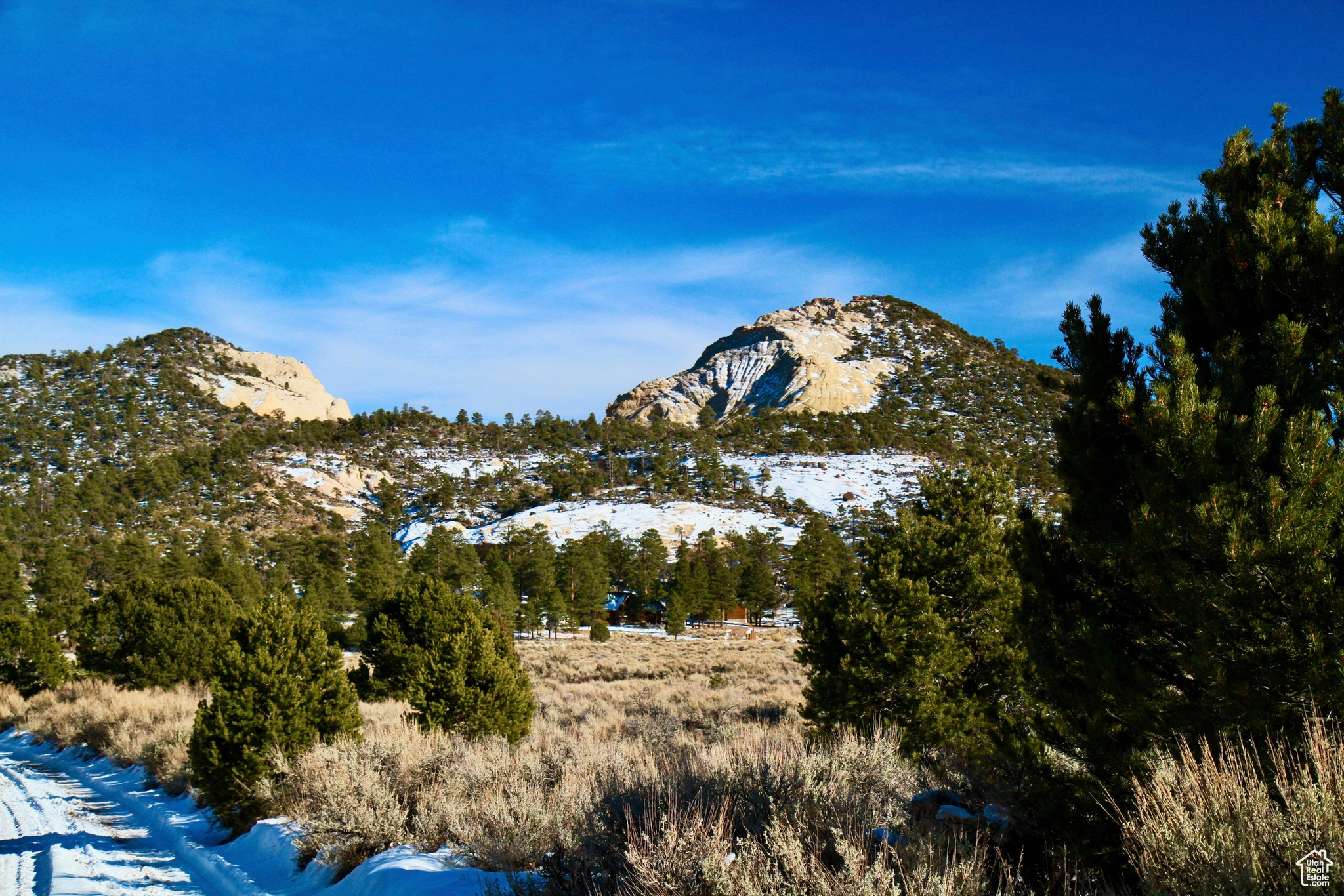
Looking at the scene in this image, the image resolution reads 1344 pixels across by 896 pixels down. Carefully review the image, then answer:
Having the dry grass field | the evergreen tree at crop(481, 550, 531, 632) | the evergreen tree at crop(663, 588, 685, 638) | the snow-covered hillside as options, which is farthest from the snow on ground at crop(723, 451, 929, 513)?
the dry grass field

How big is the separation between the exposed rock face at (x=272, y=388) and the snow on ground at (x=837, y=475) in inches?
2798

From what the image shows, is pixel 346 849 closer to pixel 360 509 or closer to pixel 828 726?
pixel 828 726

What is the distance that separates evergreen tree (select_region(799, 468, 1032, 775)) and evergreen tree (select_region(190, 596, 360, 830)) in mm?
7070

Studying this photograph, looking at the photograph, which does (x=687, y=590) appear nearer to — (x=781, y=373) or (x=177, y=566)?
(x=177, y=566)

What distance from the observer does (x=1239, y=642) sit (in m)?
3.57

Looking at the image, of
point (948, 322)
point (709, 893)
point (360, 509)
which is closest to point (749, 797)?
point (709, 893)

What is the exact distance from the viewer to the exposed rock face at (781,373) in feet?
458

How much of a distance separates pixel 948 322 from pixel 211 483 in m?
144

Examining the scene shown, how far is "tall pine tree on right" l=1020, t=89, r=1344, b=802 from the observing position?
11.1 ft

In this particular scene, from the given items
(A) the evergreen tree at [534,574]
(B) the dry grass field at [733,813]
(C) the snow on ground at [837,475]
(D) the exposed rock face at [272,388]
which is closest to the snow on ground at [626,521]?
(A) the evergreen tree at [534,574]

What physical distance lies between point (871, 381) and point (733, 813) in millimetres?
142547

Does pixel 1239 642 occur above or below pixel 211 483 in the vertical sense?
below

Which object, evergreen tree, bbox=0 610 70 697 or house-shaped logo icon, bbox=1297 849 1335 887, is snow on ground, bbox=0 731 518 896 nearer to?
house-shaped logo icon, bbox=1297 849 1335 887

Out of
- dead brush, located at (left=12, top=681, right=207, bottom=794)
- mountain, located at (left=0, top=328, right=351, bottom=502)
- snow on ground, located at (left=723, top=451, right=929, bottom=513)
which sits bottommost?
dead brush, located at (left=12, top=681, right=207, bottom=794)
